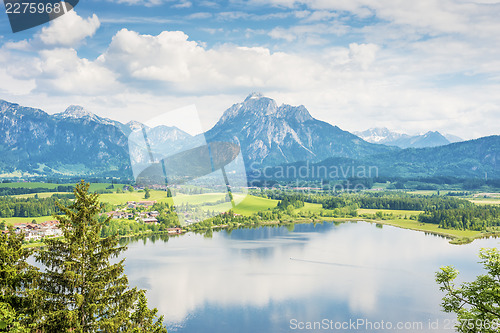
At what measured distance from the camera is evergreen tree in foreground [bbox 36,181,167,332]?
24.2 ft

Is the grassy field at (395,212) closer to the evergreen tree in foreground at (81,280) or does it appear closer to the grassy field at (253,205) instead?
the grassy field at (253,205)

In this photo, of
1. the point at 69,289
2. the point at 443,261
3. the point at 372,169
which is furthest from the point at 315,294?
the point at 372,169

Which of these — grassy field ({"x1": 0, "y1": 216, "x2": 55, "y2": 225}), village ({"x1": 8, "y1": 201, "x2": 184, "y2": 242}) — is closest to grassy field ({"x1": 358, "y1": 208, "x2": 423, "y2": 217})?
village ({"x1": 8, "y1": 201, "x2": 184, "y2": 242})

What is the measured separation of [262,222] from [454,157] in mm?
142536

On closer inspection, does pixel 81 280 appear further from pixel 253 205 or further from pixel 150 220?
pixel 253 205

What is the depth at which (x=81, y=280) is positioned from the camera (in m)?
7.66

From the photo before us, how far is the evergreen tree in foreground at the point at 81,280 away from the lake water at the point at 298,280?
14.1 m

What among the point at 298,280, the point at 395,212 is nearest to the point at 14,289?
the point at 298,280

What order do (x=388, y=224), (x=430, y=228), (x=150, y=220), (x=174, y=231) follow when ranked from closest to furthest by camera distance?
(x=174, y=231) < (x=430, y=228) < (x=150, y=220) < (x=388, y=224)

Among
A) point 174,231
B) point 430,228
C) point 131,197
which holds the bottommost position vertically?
point 430,228

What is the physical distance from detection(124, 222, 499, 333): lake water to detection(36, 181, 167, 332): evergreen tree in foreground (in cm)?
1410

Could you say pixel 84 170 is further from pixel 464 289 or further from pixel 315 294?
pixel 464 289

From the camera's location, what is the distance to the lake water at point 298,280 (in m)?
22.4

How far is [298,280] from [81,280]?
24.8 meters
